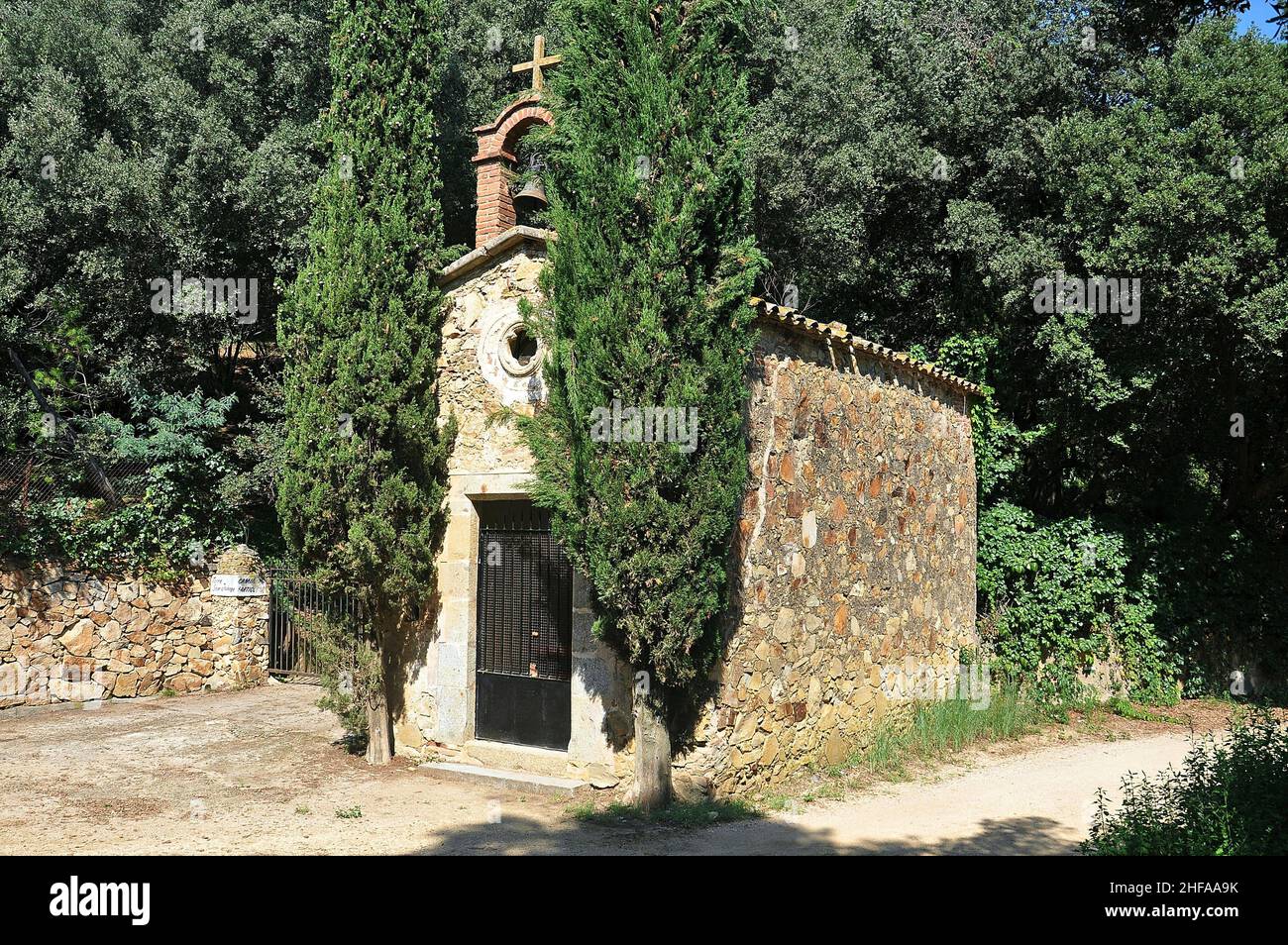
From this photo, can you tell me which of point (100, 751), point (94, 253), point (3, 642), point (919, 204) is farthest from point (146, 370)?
point (919, 204)

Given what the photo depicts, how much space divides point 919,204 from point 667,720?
35.7ft

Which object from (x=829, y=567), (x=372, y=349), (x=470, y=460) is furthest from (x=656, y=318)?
(x=829, y=567)

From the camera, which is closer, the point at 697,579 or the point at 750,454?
the point at 697,579

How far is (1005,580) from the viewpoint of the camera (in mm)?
12445

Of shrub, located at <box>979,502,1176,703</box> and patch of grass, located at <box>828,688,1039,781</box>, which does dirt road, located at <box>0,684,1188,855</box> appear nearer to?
patch of grass, located at <box>828,688,1039,781</box>

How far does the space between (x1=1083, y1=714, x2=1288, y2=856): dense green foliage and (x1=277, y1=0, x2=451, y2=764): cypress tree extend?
563 centimetres

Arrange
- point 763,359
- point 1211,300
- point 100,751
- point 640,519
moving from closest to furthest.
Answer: point 640,519
point 763,359
point 100,751
point 1211,300

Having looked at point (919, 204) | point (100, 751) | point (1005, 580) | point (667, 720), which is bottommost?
point (100, 751)

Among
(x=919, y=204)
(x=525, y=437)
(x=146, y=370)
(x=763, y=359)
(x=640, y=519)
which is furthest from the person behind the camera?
(x=919, y=204)

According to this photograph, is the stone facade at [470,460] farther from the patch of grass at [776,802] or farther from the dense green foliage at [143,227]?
the dense green foliage at [143,227]

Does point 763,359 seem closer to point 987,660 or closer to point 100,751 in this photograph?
point 987,660

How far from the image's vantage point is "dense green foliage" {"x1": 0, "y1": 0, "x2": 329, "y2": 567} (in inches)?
468

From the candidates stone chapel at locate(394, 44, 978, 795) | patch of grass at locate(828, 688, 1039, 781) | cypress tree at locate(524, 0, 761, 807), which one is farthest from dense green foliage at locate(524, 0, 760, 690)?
patch of grass at locate(828, 688, 1039, 781)

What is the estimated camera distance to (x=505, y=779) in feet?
24.9
